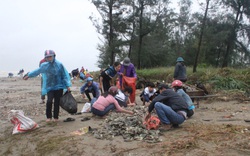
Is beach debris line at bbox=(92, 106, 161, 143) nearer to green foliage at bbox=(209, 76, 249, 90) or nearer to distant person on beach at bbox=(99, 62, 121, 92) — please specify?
distant person on beach at bbox=(99, 62, 121, 92)

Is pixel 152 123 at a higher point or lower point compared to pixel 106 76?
lower

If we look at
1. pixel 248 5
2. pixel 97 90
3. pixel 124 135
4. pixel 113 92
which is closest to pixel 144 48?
pixel 248 5

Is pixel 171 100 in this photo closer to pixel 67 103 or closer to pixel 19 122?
pixel 67 103

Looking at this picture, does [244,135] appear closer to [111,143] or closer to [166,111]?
[166,111]

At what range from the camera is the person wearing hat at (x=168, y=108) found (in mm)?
4898

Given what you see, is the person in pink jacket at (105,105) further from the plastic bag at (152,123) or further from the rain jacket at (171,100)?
the rain jacket at (171,100)

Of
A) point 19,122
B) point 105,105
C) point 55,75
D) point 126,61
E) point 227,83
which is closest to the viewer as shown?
point 19,122

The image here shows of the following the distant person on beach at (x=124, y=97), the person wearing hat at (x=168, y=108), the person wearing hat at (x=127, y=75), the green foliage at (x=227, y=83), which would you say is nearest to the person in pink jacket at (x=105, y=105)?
the distant person on beach at (x=124, y=97)

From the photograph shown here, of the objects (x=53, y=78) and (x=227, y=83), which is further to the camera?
(x=227, y=83)

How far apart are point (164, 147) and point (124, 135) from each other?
38.2 inches

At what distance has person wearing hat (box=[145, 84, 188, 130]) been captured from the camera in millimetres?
4898

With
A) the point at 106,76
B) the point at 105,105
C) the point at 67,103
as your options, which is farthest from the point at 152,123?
the point at 106,76

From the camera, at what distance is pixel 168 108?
4.90m

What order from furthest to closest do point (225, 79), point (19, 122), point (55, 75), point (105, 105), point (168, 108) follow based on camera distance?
point (225, 79) < point (105, 105) < point (55, 75) < point (19, 122) < point (168, 108)
